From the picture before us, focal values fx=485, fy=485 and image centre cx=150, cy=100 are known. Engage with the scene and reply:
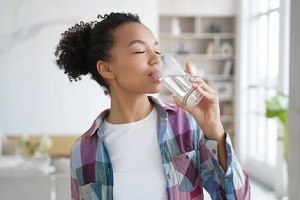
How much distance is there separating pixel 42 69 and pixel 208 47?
6.78ft

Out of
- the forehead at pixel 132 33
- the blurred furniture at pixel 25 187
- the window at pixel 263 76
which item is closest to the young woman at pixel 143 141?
the forehead at pixel 132 33

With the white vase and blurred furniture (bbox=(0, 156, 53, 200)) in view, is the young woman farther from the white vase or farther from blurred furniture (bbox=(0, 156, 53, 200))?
the white vase

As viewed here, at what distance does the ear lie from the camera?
1123mm

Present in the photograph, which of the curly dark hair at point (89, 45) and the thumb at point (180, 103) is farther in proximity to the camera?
the curly dark hair at point (89, 45)

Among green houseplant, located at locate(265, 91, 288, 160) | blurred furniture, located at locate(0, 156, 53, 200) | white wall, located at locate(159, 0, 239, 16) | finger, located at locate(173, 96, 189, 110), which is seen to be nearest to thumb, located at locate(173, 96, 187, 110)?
finger, located at locate(173, 96, 189, 110)

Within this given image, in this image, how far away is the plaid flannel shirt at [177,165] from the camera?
976 millimetres

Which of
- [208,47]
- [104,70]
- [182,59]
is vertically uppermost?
[208,47]

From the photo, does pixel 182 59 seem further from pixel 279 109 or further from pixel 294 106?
pixel 294 106

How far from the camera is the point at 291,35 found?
145cm

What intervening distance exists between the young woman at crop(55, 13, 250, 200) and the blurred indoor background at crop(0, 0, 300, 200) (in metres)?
3.50

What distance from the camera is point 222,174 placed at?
977mm

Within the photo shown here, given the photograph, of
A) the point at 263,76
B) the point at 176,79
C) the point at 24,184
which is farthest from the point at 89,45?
the point at 263,76

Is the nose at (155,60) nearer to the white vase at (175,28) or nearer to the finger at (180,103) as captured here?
the finger at (180,103)

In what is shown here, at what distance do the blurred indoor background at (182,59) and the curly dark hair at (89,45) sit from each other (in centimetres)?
339
